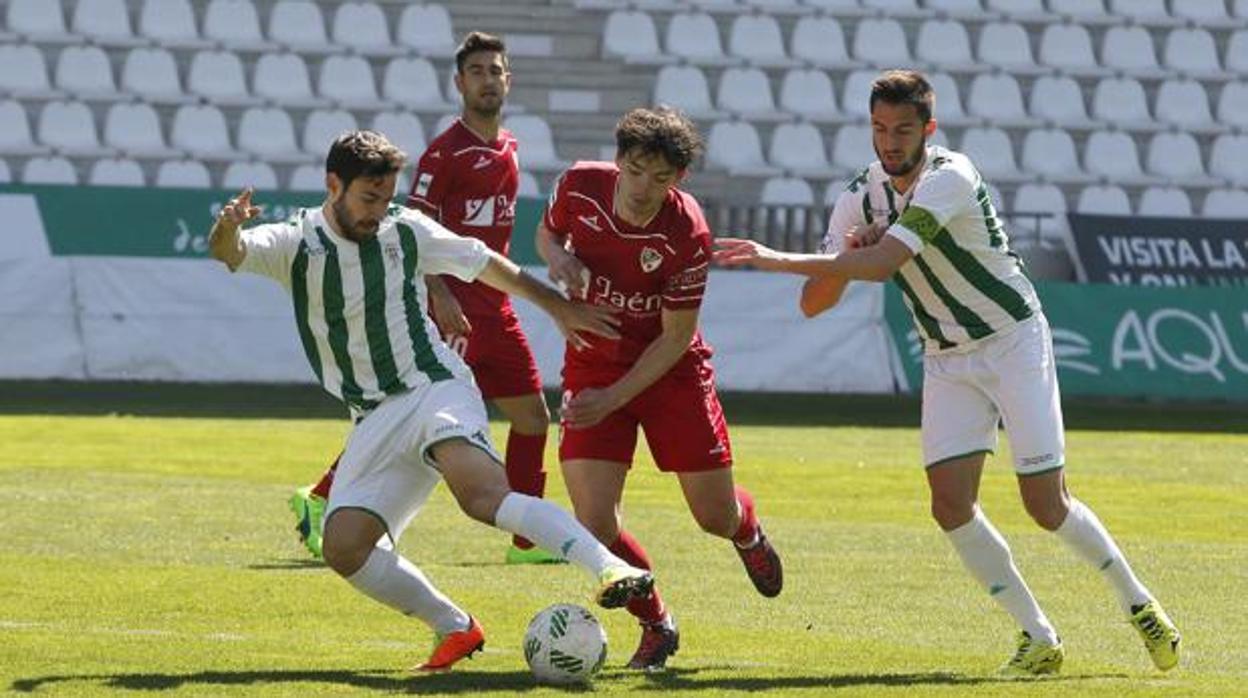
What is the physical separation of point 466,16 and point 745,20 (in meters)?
3.14

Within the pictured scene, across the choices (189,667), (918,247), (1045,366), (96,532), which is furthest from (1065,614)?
(96,532)

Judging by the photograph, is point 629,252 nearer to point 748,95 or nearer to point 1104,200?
point 748,95

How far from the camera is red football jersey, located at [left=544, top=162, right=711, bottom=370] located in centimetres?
886

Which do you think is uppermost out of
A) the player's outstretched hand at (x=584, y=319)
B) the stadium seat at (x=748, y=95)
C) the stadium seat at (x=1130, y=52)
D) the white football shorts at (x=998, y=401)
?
the player's outstretched hand at (x=584, y=319)

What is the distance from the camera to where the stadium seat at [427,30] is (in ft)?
91.5

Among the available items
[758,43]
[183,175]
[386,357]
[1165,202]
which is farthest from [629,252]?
[1165,202]

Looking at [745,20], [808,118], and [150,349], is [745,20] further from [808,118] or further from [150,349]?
[150,349]

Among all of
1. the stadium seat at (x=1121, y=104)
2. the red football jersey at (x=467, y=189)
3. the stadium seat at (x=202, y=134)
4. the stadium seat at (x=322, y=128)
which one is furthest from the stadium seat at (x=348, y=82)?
the red football jersey at (x=467, y=189)

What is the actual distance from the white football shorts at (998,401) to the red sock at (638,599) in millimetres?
1062

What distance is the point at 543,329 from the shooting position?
22375 millimetres

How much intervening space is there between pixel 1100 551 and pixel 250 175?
18.3m

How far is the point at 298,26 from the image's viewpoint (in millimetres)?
27844

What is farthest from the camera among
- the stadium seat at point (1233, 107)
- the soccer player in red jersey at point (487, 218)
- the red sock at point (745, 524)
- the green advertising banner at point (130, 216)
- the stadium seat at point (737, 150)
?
the stadium seat at point (1233, 107)

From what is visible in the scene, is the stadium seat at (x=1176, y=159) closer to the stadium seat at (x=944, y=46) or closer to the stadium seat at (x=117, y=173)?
the stadium seat at (x=944, y=46)
